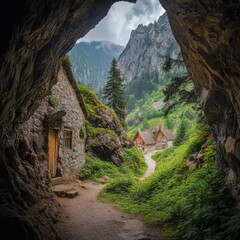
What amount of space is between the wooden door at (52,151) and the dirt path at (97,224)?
3.36 meters

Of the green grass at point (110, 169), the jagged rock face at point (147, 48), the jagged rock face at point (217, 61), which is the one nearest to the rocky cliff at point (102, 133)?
the green grass at point (110, 169)

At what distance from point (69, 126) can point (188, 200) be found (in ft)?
33.5

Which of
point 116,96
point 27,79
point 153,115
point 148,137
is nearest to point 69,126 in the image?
Result: point 27,79

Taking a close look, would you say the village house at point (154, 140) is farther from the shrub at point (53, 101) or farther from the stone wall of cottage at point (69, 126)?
the shrub at point (53, 101)

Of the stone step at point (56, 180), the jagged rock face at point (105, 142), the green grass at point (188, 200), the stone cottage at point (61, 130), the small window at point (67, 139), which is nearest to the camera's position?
the green grass at point (188, 200)

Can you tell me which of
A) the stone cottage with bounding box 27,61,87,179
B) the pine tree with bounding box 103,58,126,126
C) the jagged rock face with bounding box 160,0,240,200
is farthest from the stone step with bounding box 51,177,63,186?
the pine tree with bounding box 103,58,126,126

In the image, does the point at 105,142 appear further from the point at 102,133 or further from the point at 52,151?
the point at 52,151

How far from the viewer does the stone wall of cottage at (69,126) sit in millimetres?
15156

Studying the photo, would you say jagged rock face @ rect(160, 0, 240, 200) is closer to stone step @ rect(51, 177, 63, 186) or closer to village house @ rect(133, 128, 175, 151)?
stone step @ rect(51, 177, 63, 186)

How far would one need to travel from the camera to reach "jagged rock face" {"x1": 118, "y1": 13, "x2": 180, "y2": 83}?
5000 inches

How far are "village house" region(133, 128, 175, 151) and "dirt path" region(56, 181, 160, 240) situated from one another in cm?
4876

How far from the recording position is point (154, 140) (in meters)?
62.6

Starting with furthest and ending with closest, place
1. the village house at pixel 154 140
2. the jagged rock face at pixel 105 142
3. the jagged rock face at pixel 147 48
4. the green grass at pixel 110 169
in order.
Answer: the jagged rock face at pixel 147 48 → the village house at pixel 154 140 → the jagged rock face at pixel 105 142 → the green grass at pixel 110 169

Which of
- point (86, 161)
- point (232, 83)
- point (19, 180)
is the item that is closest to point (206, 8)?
point (232, 83)
